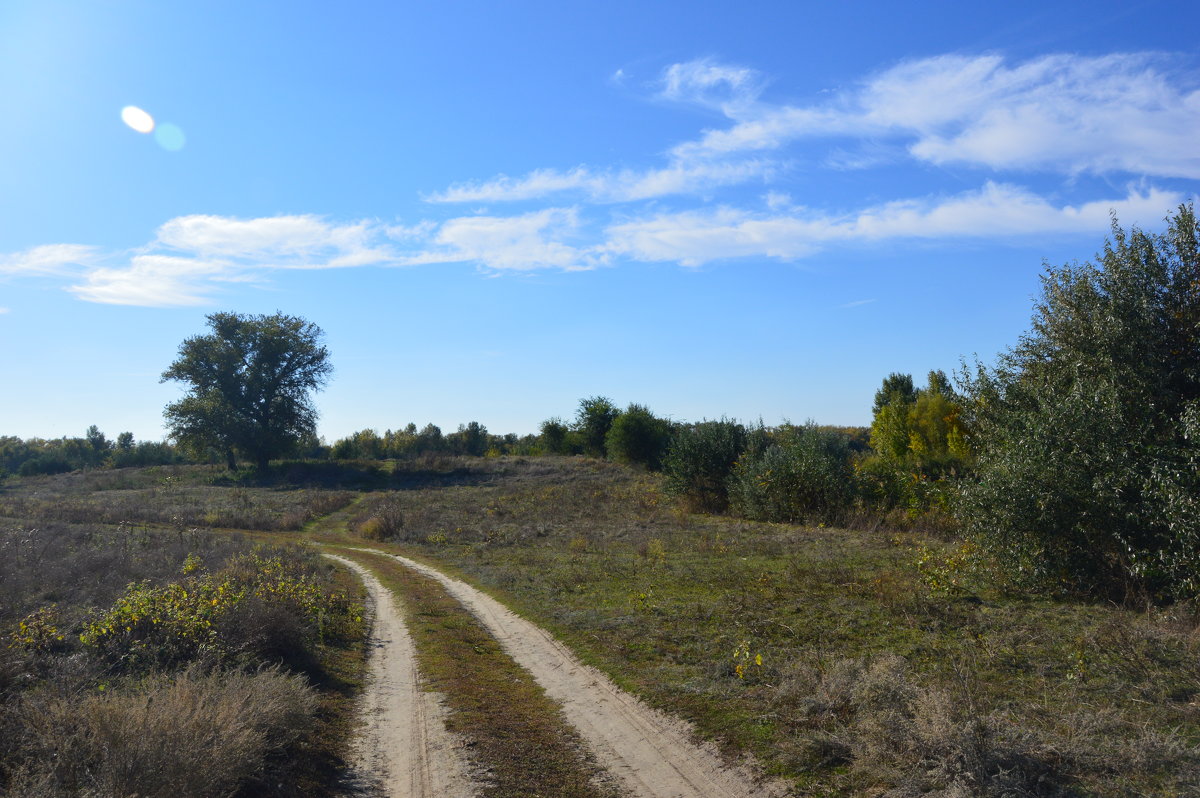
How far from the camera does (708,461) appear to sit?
111 feet

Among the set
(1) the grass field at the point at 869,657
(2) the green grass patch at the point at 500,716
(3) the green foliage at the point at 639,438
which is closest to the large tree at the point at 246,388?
(3) the green foliage at the point at 639,438

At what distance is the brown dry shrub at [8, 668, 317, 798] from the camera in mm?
5230

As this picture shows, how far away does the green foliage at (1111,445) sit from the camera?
1084 cm

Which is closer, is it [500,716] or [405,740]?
[405,740]

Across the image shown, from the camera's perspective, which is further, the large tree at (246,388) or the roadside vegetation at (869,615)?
the large tree at (246,388)

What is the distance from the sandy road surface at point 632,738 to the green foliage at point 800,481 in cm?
1747

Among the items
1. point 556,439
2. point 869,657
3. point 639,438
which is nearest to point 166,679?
point 869,657

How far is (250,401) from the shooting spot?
212ft

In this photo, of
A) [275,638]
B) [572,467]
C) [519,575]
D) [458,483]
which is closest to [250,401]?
[458,483]

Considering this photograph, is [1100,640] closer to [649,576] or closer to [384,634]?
[649,576]

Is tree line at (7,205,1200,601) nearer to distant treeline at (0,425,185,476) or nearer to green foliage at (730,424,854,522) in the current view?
green foliage at (730,424,854,522)

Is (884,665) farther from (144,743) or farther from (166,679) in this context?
(166,679)

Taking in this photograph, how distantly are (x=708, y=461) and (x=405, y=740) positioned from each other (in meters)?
27.1

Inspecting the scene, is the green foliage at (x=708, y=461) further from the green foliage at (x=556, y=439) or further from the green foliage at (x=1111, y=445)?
the green foliage at (x=556, y=439)
